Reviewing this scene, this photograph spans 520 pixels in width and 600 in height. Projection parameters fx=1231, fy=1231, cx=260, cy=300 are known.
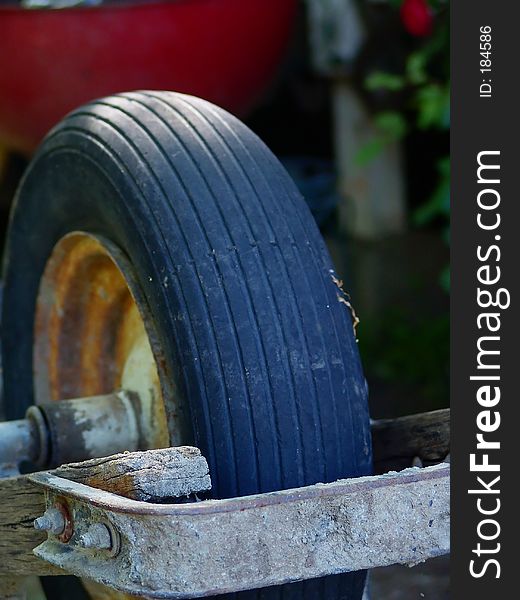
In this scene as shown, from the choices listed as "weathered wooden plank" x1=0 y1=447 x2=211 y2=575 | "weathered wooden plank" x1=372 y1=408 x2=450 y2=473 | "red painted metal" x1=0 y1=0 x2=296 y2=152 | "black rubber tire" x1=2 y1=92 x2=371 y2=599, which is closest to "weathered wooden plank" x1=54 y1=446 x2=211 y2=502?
"weathered wooden plank" x1=0 y1=447 x2=211 y2=575

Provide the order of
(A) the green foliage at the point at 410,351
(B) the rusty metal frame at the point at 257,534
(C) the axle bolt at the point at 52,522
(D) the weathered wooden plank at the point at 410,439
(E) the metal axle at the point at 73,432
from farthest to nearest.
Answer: (A) the green foliage at the point at 410,351 → (E) the metal axle at the point at 73,432 → (D) the weathered wooden plank at the point at 410,439 → (C) the axle bolt at the point at 52,522 → (B) the rusty metal frame at the point at 257,534

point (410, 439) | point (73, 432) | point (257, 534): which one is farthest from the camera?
point (73, 432)

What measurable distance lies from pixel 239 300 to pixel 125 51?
223 cm

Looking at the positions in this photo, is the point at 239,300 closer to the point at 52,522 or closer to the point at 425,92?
the point at 52,522

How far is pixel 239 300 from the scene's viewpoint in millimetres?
1866

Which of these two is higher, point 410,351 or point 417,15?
point 417,15

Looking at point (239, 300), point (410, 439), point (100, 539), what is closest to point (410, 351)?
point (410, 439)

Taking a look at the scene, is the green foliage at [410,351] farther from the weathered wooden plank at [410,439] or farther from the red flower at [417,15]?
the weathered wooden plank at [410,439]

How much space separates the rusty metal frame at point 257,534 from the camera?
1.58 meters

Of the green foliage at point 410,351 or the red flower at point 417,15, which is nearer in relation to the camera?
the red flower at point 417,15

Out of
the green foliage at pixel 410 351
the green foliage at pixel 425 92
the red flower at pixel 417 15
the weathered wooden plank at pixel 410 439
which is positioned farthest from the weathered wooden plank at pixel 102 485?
the green foliage at pixel 410 351

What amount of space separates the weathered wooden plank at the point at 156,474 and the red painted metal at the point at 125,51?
7.96 ft

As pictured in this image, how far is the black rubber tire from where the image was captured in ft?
6.00

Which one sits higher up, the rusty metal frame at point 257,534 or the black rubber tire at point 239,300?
the black rubber tire at point 239,300
